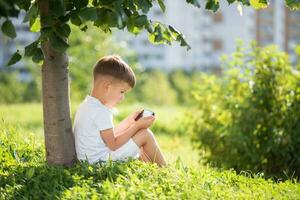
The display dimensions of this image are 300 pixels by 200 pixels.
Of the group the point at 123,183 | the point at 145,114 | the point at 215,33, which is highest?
the point at 215,33

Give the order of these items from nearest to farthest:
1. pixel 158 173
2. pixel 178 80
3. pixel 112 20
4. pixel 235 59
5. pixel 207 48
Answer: pixel 112 20
pixel 158 173
pixel 235 59
pixel 178 80
pixel 207 48

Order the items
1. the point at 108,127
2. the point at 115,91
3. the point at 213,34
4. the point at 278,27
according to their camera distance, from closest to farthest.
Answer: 1. the point at 108,127
2. the point at 115,91
3. the point at 213,34
4. the point at 278,27

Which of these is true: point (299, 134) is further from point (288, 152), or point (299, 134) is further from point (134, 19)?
point (134, 19)

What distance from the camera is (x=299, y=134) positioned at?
657 centimetres

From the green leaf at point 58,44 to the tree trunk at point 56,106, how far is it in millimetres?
586

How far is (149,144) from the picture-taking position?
4.70 meters

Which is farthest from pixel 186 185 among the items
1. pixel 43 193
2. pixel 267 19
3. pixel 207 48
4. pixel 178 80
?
pixel 267 19

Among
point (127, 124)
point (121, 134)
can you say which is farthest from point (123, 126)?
point (121, 134)

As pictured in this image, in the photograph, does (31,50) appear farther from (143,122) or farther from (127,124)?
(127,124)

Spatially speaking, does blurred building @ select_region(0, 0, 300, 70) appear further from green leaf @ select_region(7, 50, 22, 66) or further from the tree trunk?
green leaf @ select_region(7, 50, 22, 66)

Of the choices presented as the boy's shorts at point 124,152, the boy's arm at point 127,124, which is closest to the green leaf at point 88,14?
the boy's shorts at point 124,152

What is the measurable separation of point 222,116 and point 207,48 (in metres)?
65.5

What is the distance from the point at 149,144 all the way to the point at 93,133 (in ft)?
1.47

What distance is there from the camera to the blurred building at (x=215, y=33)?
6862 centimetres
